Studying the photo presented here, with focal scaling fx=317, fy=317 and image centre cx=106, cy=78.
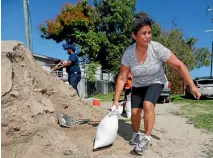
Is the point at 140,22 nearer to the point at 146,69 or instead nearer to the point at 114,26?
the point at 146,69

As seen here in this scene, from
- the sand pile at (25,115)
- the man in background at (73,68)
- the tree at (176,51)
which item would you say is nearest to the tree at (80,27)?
the tree at (176,51)

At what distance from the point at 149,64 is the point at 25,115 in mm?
1729

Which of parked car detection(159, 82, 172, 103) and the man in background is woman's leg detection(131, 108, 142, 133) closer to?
the man in background

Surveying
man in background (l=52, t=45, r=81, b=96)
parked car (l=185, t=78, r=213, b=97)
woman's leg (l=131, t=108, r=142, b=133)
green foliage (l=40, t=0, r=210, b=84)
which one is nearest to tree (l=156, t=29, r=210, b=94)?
green foliage (l=40, t=0, r=210, b=84)

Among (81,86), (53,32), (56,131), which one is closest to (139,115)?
(56,131)

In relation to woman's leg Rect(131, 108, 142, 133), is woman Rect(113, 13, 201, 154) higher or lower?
higher

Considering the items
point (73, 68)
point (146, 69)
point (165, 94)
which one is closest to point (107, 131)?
point (146, 69)

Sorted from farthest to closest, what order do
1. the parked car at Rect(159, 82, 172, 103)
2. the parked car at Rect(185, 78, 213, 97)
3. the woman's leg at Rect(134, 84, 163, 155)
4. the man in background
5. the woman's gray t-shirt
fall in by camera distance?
the parked car at Rect(185, 78, 213, 97) → the parked car at Rect(159, 82, 172, 103) → the man in background → the woman's gray t-shirt → the woman's leg at Rect(134, 84, 163, 155)

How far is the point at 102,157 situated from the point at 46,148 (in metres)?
0.70

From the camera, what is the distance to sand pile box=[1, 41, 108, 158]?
12.7 feet

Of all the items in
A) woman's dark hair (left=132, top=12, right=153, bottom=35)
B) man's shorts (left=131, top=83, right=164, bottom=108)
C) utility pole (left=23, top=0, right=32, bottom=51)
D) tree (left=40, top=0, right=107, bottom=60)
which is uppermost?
tree (left=40, top=0, right=107, bottom=60)

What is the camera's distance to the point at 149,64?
4109mm

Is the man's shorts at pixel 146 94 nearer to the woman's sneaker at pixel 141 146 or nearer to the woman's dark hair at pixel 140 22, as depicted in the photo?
the woman's sneaker at pixel 141 146

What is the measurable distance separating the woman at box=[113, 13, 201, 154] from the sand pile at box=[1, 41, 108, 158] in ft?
2.91
